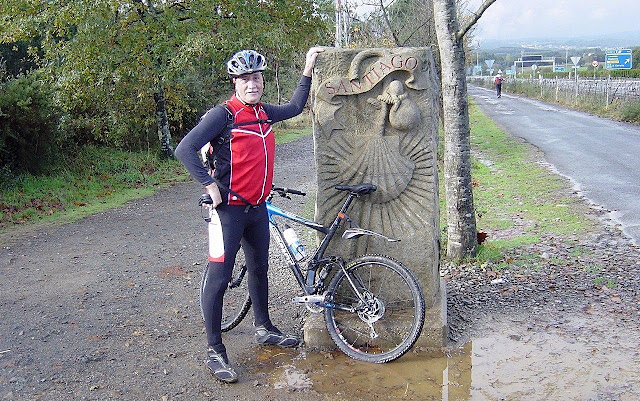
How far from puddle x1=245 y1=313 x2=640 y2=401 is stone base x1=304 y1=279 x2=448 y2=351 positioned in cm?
10

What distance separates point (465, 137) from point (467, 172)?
1.11 ft

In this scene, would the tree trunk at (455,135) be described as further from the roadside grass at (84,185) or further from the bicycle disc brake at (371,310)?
the roadside grass at (84,185)

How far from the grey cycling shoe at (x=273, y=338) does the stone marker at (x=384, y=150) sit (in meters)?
0.13

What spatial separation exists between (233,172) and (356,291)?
121cm

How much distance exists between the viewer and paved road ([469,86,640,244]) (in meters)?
9.88

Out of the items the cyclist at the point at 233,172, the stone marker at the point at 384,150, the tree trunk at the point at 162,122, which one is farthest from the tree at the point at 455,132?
the tree trunk at the point at 162,122

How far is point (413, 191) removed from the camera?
4.82 m

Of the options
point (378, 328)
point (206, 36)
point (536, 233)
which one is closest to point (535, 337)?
point (378, 328)

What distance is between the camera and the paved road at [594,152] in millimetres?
9875

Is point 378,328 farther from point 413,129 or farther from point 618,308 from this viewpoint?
point 618,308

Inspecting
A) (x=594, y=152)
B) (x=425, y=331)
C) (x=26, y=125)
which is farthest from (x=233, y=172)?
(x=594, y=152)

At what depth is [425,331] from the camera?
4688 mm

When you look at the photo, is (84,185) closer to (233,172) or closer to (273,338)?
(273,338)

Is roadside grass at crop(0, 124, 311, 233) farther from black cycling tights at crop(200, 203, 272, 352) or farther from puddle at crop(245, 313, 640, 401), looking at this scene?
puddle at crop(245, 313, 640, 401)
